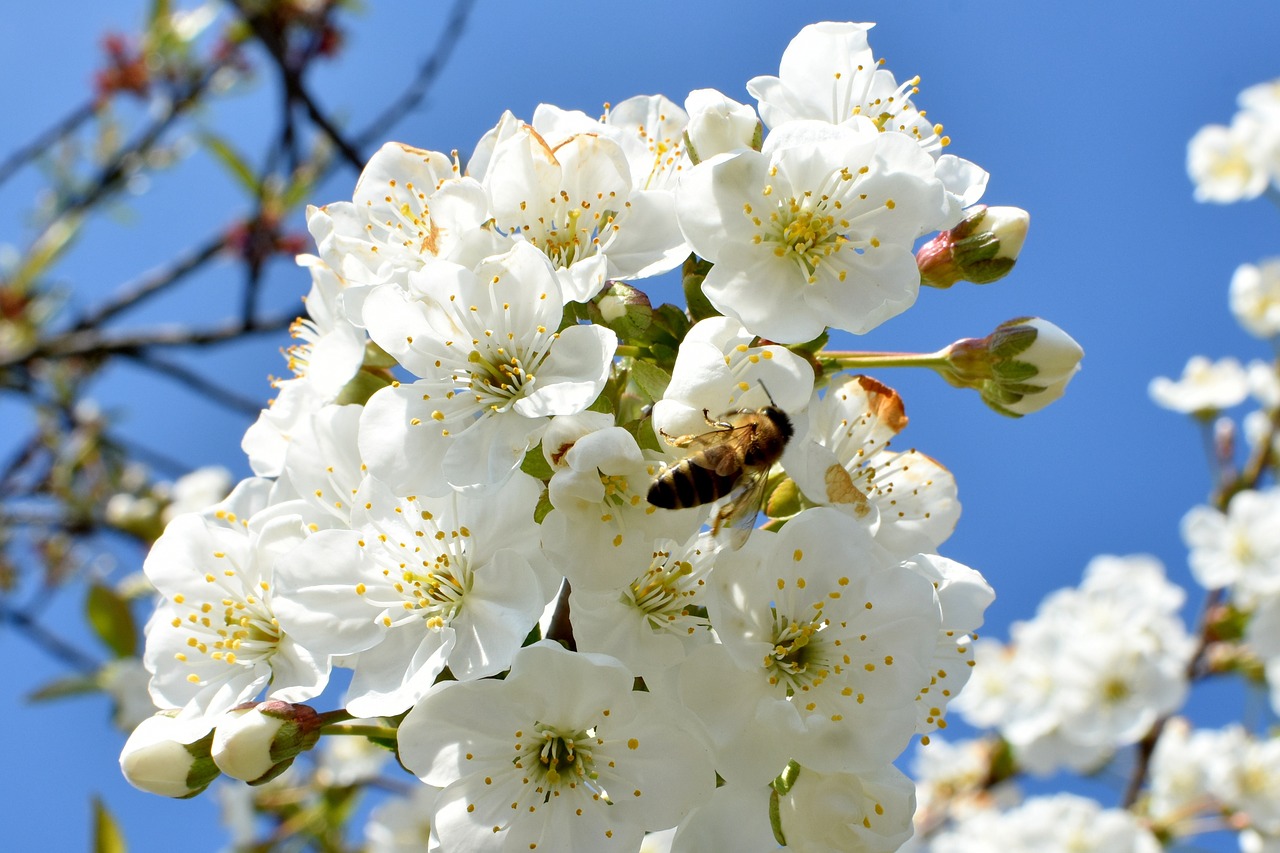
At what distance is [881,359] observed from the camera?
67.1 inches

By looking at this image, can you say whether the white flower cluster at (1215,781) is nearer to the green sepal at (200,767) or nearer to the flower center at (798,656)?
the flower center at (798,656)

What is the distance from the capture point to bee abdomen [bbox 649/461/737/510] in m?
1.35

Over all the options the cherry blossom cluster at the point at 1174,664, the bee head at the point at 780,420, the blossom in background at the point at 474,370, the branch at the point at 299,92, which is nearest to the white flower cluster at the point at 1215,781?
the cherry blossom cluster at the point at 1174,664

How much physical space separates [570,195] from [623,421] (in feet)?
1.29

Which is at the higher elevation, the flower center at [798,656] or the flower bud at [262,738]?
the flower center at [798,656]

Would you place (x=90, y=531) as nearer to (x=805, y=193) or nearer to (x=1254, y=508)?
(x=805, y=193)

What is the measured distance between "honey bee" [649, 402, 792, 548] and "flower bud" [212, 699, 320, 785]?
65 centimetres

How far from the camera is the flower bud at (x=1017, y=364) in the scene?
1678 millimetres

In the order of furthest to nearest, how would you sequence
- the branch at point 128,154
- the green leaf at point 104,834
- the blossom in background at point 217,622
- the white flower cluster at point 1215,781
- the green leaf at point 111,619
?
the branch at point 128,154, the white flower cluster at point 1215,781, the green leaf at point 111,619, the green leaf at point 104,834, the blossom in background at point 217,622

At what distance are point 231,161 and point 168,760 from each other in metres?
3.63

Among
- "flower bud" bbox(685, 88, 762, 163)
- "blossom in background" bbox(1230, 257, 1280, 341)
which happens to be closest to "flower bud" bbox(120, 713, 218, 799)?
"flower bud" bbox(685, 88, 762, 163)

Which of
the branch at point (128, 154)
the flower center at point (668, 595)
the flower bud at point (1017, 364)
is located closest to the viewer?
the flower center at point (668, 595)

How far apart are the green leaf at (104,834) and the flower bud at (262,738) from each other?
1460mm

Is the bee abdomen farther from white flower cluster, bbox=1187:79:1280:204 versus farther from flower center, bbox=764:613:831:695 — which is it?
white flower cluster, bbox=1187:79:1280:204
